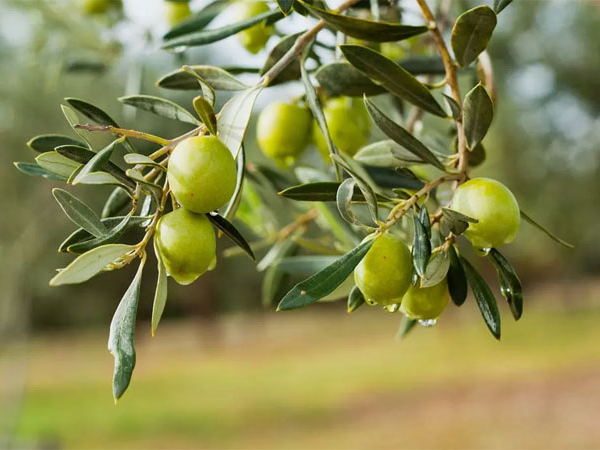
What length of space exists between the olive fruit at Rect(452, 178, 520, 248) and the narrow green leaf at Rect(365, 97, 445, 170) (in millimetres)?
44

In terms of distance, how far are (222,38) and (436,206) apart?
11.3 inches

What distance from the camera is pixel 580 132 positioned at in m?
13.1

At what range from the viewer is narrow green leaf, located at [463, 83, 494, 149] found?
0.54m

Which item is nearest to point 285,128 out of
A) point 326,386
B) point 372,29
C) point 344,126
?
point 344,126

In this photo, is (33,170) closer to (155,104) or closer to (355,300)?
(155,104)

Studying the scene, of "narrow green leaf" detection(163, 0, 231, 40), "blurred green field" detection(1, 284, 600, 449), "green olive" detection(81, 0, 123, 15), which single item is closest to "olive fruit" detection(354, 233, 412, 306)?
"narrow green leaf" detection(163, 0, 231, 40)

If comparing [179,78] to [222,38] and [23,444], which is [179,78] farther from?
[23,444]

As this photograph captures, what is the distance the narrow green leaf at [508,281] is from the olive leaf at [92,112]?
0.99 ft

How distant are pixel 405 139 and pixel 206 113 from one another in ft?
0.62

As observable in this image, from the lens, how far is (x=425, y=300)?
0.58m

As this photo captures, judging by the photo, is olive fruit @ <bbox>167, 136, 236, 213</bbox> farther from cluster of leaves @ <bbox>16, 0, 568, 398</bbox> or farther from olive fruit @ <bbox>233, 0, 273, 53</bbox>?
olive fruit @ <bbox>233, 0, 273, 53</bbox>

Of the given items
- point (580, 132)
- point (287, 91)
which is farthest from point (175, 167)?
point (580, 132)

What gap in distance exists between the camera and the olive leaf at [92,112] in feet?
1.73

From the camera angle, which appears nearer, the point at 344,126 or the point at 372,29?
the point at 372,29
